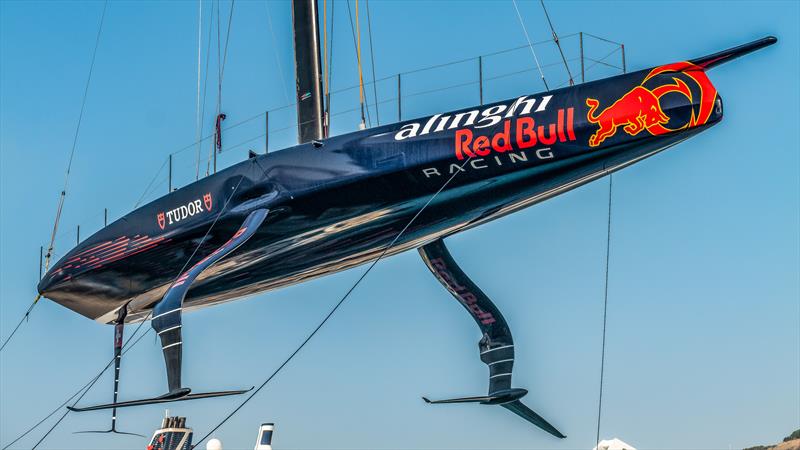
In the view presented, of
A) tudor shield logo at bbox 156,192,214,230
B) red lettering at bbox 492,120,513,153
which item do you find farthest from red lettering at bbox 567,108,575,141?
tudor shield logo at bbox 156,192,214,230

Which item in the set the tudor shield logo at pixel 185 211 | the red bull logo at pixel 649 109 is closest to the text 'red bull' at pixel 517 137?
the red bull logo at pixel 649 109

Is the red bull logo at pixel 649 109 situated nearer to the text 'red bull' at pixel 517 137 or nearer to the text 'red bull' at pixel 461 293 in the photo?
the text 'red bull' at pixel 517 137

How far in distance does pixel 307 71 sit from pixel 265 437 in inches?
229

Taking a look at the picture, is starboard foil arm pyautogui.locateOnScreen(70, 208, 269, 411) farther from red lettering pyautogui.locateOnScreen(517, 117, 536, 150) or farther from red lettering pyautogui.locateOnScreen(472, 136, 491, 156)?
red lettering pyautogui.locateOnScreen(517, 117, 536, 150)

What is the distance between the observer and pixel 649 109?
14.6m

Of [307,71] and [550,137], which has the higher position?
[307,71]

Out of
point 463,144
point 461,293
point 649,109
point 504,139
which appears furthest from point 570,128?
point 461,293

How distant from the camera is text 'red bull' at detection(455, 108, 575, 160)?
14.9 meters

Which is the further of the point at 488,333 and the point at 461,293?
the point at 461,293

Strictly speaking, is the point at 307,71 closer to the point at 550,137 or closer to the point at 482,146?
the point at 482,146

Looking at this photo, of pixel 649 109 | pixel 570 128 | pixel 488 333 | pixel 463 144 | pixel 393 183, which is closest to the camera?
pixel 649 109

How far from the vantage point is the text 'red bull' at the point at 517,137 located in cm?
1488

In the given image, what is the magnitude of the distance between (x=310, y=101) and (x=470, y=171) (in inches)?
150

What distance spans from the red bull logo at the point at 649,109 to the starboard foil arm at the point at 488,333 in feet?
13.5
